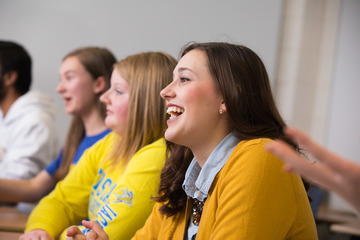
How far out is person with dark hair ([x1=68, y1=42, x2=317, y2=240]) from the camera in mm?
1100

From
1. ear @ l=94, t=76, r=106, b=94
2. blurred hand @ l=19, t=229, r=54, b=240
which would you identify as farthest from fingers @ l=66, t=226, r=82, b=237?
ear @ l=94, t=76, r=106, b=94

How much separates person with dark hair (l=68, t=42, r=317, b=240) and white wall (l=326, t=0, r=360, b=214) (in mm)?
2997

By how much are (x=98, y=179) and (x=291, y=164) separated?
1441 mm

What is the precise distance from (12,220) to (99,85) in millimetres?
863

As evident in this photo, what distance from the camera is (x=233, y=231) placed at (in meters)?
1.09

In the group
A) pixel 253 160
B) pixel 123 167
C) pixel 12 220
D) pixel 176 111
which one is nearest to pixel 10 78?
pixel 12 220

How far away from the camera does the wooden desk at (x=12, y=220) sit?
1896 mm

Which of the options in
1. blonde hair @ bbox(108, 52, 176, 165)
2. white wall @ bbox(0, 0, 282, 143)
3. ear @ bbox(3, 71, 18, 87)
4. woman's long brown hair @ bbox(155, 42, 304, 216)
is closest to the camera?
woman's long brown hair @ bbox(155, 42, 304, 216)

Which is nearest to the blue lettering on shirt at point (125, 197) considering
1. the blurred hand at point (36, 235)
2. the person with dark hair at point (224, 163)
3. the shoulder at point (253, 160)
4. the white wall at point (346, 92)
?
the person with dark hair at point (224, 163)

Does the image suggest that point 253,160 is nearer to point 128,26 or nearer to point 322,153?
point 322,153

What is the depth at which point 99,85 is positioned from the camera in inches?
99.0

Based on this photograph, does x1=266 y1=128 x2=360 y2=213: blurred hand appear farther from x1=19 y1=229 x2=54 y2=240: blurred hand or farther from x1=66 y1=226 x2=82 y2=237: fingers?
x1=19 y1=229 x2=54 y2=240: blurred hand

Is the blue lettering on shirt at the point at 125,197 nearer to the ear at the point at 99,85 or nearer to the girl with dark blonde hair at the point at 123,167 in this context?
the girl with dark blonde hair at the point at 123,167

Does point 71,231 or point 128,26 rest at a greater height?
point 128,26
